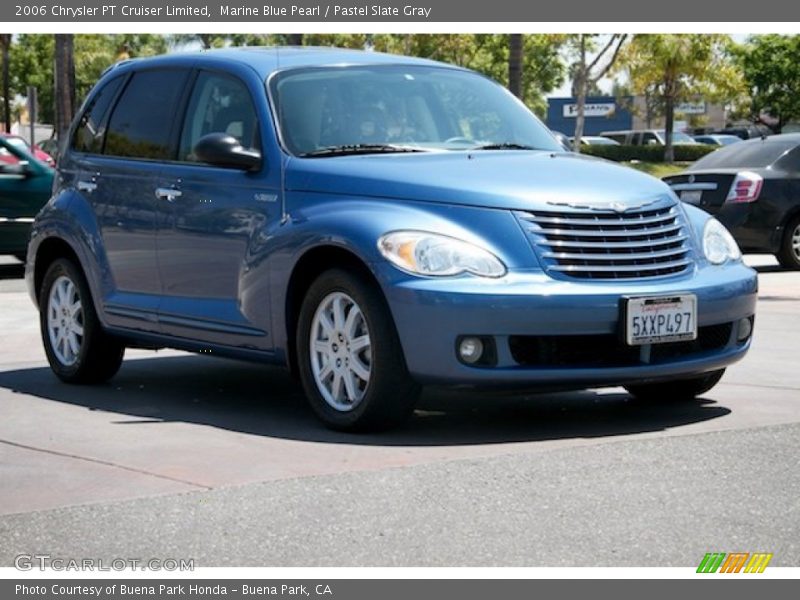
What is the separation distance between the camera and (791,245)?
17.5 metres

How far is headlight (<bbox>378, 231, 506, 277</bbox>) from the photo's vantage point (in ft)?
23.7

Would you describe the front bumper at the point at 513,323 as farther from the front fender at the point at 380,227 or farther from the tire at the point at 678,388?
the tire at the point at 678,388

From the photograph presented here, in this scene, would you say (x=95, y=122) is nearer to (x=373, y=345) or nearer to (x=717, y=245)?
(x=373, y=345)

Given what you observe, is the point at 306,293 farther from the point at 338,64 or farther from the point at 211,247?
the point at 338,64

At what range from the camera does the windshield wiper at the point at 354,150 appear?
26.7 ft

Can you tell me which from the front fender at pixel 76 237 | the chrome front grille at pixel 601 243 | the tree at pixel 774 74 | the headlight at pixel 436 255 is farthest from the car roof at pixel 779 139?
the tree at pixel 774 74

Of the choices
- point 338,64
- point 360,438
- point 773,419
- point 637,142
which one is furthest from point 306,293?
point 637,142

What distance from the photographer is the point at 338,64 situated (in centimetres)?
861

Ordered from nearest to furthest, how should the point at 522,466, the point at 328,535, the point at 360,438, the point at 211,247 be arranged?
the point at 328,535, the point at 522,466, the point at 360,438, the point at 211,247

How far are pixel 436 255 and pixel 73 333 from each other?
3.07 m

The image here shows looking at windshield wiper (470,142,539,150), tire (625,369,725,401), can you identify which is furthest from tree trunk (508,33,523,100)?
tire (625,369,725,401)

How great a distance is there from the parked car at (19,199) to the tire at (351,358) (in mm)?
10986

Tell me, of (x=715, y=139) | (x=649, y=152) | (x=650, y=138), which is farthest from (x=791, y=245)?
(x=650, y=138)

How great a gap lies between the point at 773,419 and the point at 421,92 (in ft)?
7.81
